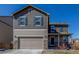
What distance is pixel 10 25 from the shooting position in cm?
2025

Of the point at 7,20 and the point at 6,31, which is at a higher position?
the point at 7,20

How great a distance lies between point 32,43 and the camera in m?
20.0

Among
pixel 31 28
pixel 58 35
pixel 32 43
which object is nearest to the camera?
pixel 31 28

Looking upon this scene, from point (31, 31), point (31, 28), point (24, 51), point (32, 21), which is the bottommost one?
point (24, 51)

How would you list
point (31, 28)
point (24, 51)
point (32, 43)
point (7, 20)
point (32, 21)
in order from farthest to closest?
point (7, 20) < point (32, 43) < point (31, 28) < point (32, 21) < point (24, 51)

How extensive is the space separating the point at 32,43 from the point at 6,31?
6.24 feet

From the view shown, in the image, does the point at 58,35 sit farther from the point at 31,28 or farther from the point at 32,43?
the point at 31,28

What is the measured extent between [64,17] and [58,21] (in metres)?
0.46

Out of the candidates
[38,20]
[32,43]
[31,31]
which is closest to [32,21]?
[38,20]

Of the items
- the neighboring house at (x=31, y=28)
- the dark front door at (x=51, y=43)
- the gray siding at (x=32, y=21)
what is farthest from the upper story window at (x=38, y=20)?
the dark front door at (x=51, y=43)

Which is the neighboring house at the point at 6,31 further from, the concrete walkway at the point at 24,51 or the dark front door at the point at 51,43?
the dark front door at the point at 51,43

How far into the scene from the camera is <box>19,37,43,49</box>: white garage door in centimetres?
1989

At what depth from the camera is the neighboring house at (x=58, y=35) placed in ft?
66.3

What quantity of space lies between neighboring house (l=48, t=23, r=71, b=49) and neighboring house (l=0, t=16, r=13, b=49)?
253 cm
